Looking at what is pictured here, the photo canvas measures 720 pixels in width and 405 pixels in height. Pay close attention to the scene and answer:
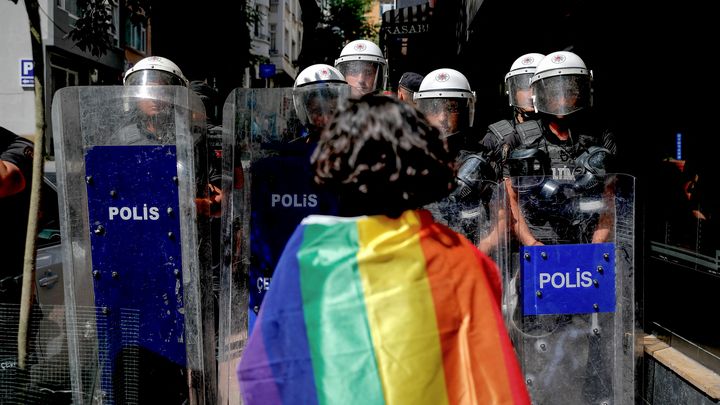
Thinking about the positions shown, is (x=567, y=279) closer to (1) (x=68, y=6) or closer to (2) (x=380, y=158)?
(2) (x=380, y=158)

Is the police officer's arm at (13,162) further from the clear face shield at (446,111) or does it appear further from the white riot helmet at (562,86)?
the white riot helmet at (562,86)

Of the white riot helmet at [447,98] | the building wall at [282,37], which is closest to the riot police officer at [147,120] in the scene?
the white riot helmet at [447,98]

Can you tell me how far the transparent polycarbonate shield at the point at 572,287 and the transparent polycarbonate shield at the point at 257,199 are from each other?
101 centimetres

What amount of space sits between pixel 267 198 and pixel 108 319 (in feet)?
3.07

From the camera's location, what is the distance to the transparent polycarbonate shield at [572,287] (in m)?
3.30

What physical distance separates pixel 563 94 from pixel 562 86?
49 millimetres

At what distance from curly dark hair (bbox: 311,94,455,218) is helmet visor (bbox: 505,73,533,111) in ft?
10.6

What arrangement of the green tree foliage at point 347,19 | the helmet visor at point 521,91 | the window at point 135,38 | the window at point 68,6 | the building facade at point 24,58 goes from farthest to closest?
1. the window at point 135,38
2. the green tree foliage at point 347,19
3. the window at point 68,6
4. the building facade at point 24,58
5. the helmet visor at point 521,91

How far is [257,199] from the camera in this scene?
10.4ft

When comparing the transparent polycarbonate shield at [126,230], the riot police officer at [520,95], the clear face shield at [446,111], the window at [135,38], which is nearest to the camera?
the transparent polycarbonate shield at [126,230]

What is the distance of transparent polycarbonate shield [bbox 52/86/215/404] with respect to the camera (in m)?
3.03

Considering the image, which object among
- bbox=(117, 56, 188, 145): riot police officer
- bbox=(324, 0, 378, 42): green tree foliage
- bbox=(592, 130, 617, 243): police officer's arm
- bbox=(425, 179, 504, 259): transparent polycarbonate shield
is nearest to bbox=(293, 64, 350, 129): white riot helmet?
bbox=(117, 56, 188, 145): riot police officer

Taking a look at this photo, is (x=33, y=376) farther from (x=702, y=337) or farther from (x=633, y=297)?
(x=702, y=337)

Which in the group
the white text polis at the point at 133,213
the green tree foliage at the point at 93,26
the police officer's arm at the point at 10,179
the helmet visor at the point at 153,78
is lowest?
the white text polis at the point at 133,213
